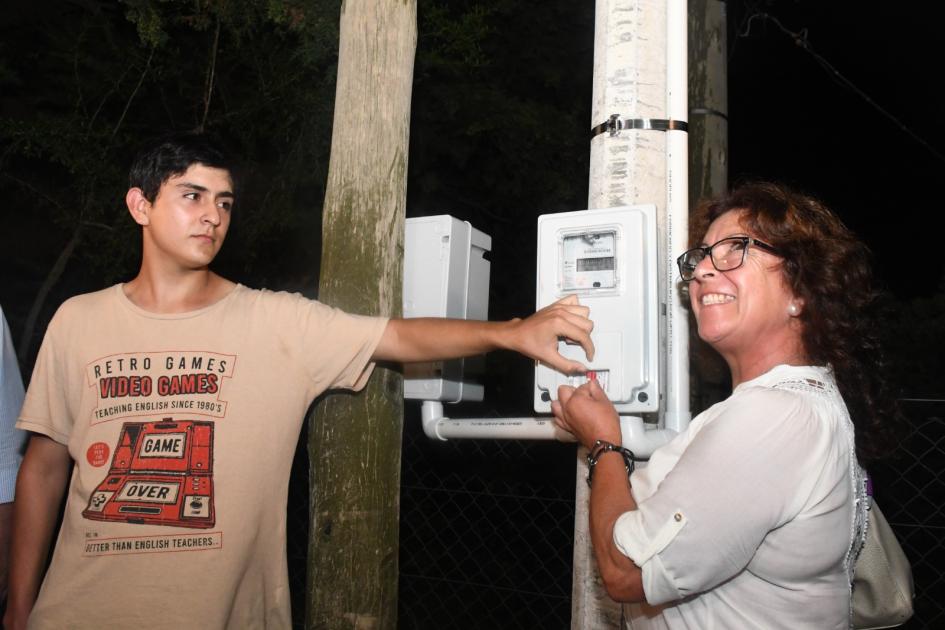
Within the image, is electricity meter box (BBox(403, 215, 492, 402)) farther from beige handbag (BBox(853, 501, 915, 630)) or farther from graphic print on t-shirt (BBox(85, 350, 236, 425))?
beige handbag (BBox(853, 501, 915, 630))

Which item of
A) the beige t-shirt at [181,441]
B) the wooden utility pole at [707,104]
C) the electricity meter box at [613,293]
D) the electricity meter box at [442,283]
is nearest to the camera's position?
the beige t-shirt at [181,441]

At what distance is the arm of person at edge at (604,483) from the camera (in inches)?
67.3

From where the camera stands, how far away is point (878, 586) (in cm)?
203

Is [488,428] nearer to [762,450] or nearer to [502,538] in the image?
[762,450]

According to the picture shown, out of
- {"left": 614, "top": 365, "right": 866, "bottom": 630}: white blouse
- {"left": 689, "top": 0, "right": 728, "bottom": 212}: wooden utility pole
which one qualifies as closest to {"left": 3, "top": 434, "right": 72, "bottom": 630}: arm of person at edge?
{"left": 614, "top": 365, "right": 866, "bottom": 630}: white blouse

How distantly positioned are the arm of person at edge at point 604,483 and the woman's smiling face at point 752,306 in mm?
347

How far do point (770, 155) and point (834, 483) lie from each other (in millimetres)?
15950

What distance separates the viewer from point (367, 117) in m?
2.67

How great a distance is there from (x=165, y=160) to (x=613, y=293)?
1388 mm

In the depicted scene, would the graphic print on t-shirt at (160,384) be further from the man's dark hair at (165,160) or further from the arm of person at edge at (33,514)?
the man's dark hair at (165,160)

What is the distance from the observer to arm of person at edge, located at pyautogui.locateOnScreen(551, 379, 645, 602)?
171 cm

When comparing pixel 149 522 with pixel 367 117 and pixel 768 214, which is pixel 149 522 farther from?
pixel 768 214

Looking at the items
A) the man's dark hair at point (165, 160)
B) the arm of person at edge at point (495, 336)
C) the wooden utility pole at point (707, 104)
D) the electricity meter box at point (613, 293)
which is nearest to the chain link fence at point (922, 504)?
the wooden utility pole at point (707, 104)

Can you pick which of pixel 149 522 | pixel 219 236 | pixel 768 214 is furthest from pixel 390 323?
pixel 768 214
